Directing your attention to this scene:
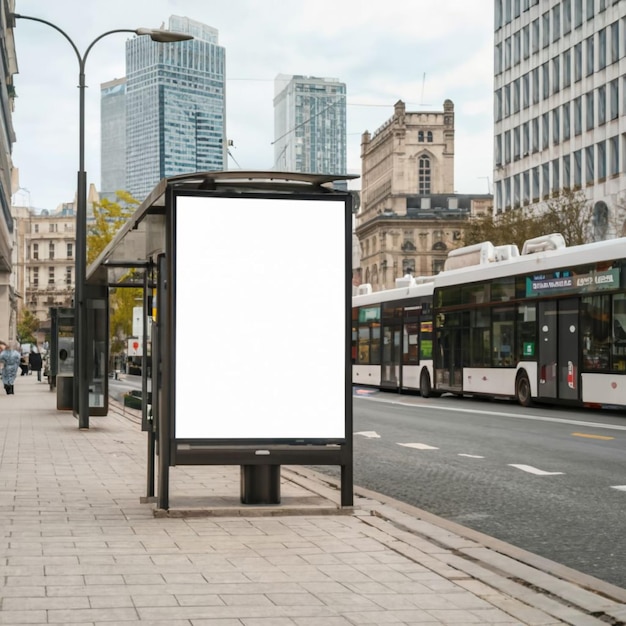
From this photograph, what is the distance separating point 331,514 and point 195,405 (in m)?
1.36

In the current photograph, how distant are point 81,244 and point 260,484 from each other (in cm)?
1477

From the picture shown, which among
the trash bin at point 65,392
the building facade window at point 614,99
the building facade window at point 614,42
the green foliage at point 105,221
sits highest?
the building facade window at point 614,42

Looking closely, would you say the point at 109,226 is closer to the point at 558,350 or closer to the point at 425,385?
the point at 425,385

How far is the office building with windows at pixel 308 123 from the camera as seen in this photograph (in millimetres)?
86163

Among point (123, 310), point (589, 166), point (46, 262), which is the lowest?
point (123, 310)

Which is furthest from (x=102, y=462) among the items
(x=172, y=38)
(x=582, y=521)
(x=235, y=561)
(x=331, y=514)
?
(x=172, y=38)

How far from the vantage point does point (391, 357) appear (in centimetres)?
3766

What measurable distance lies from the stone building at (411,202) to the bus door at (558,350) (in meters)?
126

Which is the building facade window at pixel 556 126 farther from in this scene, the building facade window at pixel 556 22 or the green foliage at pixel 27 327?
the green foliage at pixel 27 327

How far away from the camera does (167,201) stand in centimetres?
913

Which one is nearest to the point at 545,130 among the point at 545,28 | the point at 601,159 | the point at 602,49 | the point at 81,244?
the point at 545,28

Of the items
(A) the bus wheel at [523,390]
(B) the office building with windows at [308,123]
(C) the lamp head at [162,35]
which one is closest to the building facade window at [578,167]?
(B) the office building with windows at [308,123]

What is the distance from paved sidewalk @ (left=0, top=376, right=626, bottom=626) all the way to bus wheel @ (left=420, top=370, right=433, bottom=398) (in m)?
23.2

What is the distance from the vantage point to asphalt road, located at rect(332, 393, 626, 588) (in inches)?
357
